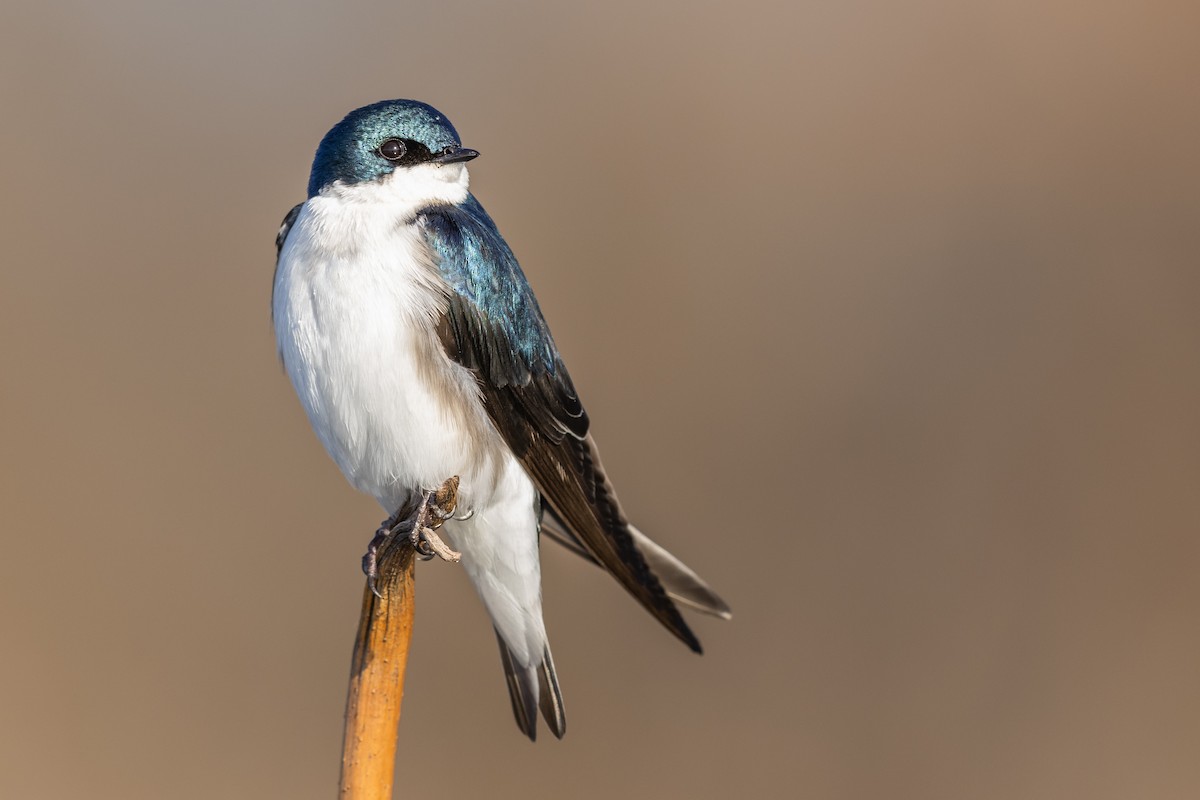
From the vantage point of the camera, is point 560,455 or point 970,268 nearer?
point 560,455

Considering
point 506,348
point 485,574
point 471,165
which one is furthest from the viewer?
point 471,165

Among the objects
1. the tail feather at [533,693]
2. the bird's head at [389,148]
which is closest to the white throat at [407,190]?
the bird's head at [389,148]

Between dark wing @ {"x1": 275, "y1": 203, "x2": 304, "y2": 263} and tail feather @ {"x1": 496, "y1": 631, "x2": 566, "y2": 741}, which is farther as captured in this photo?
tail feather @ {"x1": 496, "y1": 631, "x2": 566, "y2": 741}

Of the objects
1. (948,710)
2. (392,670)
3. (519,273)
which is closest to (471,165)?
(519,273)

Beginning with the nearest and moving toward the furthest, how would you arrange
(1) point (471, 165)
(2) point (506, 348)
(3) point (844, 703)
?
(2) point (506, 348), (3) point (844, 703), (1) point (471, 165)

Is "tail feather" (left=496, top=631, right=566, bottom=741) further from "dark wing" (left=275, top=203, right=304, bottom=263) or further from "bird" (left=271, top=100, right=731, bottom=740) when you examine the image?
"dark wing" (left=275, top=203, right=304, bottom=263)

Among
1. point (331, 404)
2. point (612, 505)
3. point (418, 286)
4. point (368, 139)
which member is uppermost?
point (368, 139)

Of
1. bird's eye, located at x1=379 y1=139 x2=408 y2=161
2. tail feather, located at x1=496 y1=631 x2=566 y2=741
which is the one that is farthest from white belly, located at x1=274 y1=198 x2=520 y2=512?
tail feather, located at x1=496 y1=631 x2=566 y2=741

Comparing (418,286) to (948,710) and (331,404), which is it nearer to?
(331,404)
